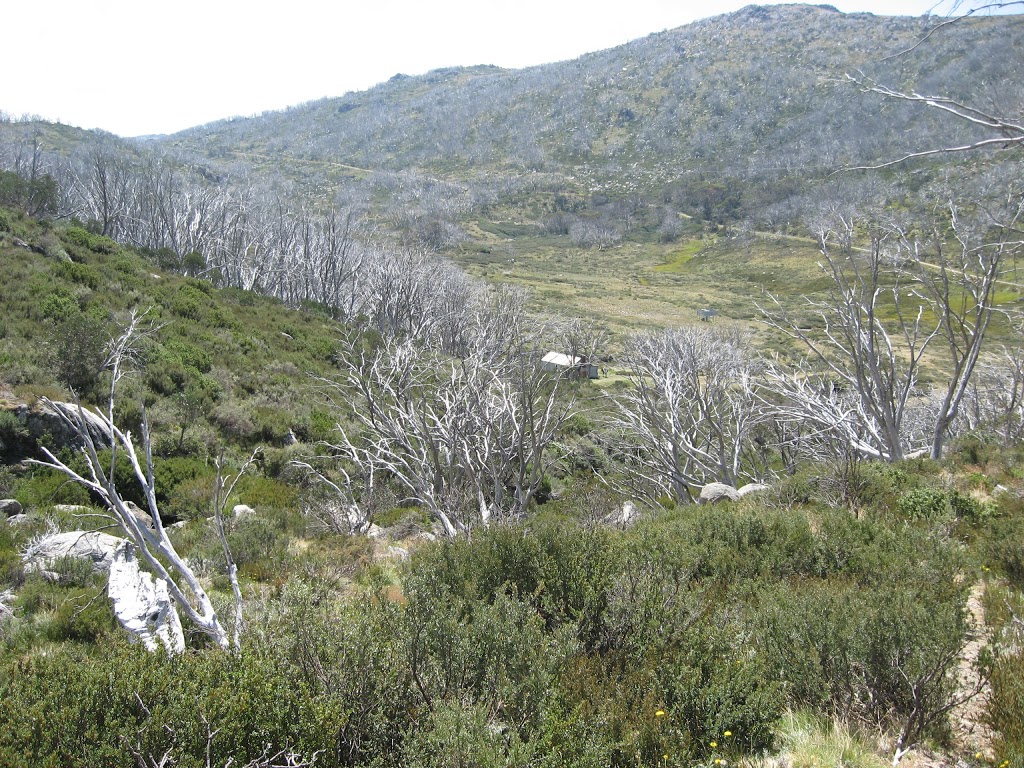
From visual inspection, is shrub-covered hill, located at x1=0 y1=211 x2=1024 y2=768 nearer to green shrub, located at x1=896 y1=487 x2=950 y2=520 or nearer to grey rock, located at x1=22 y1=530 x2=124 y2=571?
green shrub, located at x1=896 y1=487 x2=950 y2=520

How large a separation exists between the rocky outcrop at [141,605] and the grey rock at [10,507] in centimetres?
481

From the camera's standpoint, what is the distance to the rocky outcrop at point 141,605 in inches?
164

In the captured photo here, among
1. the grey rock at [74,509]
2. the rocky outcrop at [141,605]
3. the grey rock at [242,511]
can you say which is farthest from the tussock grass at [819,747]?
the grey rock at [74,509]

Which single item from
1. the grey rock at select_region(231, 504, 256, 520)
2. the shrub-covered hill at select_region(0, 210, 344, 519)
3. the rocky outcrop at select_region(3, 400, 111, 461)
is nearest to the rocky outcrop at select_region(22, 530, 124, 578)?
the shrub-covered hill at select_region(0, 210, 344, 519)

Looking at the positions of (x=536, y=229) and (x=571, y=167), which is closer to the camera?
(x=536, y=229)

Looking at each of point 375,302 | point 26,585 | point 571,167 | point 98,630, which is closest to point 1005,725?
point 98,630

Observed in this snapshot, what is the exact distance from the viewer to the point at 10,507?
8.11m

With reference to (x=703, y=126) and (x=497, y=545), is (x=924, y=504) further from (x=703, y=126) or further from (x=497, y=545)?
(x=703, y=126)

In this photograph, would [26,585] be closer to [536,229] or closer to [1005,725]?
[1005,725]

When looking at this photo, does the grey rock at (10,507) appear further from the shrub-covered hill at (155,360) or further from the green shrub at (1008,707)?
the green shrub at (1008,707)

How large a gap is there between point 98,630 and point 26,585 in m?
1.32

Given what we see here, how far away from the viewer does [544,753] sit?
2.66 meters

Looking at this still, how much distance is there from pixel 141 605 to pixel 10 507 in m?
5.55

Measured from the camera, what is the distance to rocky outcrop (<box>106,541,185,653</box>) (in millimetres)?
4156
